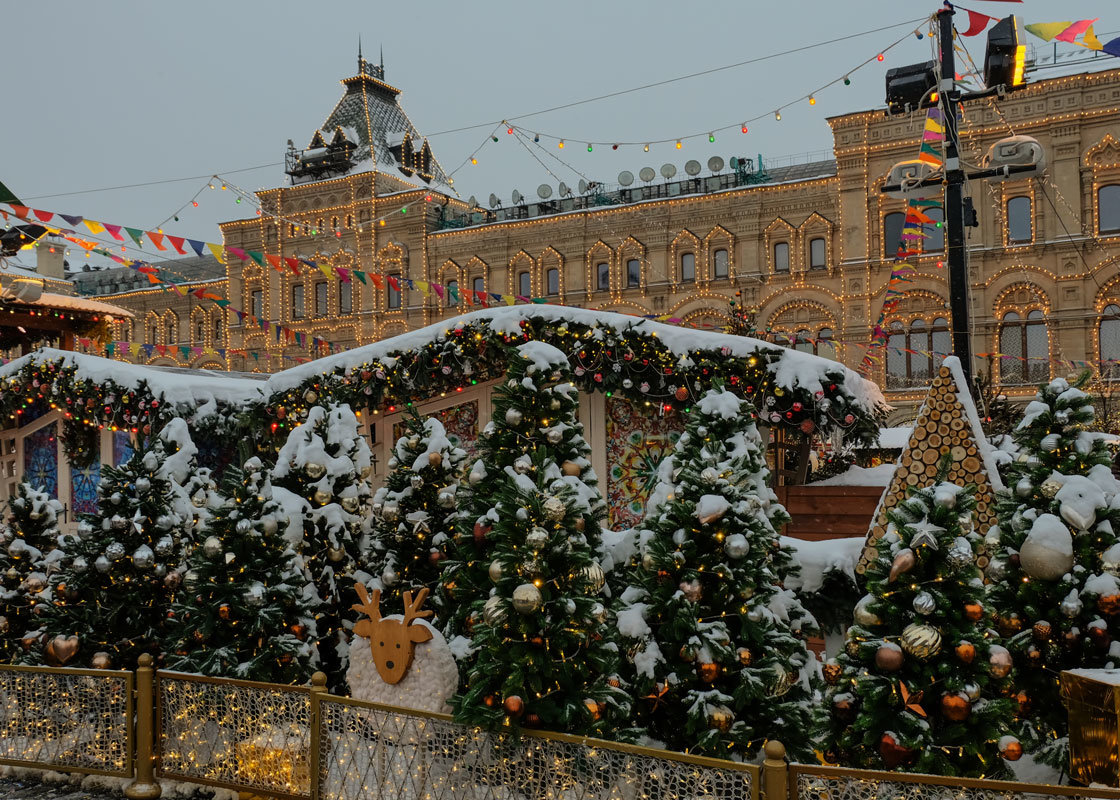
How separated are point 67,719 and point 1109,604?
6.66 metres

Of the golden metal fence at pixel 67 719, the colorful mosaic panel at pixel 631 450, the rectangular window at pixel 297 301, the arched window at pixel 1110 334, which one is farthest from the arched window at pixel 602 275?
the golden metal fence at pixel 67 719

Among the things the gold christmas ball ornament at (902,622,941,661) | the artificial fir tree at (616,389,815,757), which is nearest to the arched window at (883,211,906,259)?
the artificial fir tree at (616,389,815,757)

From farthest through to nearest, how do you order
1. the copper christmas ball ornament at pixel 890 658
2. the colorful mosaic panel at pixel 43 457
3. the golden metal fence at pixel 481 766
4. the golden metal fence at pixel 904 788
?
the colorful mosaic panel at pixel 43 457 → the golden metal fence at pixel 481 766 → the copper christmas ball ornament at pixel 890 658 → the golden metal fence at pixel 904 788

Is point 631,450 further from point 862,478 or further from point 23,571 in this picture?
point 23,571

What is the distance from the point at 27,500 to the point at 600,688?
598 centimetres

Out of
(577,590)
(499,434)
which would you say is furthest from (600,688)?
(499,434)

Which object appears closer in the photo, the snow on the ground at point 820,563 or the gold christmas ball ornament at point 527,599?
the gold christmas ball ornament at point 527,599

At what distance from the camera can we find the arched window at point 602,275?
1309 inches

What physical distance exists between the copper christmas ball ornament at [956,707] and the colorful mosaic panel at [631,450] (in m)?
5.29

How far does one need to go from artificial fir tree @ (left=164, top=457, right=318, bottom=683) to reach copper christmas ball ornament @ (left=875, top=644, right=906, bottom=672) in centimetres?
408

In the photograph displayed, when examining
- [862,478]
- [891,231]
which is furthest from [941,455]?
[891,231]

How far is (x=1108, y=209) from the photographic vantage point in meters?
26.4

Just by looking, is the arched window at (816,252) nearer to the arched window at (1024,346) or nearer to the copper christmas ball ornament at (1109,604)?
the arched window at (1024,346)

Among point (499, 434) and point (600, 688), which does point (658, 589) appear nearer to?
point (600, 688)
